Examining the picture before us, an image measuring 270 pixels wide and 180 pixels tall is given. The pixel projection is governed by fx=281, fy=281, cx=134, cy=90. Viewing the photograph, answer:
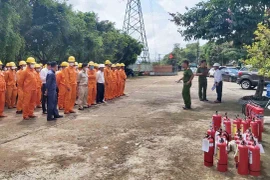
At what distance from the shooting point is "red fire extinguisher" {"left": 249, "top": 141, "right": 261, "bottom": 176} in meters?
3.89

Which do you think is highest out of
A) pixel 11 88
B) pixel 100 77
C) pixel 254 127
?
pixel 100 77

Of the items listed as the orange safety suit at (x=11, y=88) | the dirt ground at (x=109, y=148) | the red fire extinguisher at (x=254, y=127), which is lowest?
the dirt ground at (x=109, y=148)

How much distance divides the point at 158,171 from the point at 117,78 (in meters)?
9.25

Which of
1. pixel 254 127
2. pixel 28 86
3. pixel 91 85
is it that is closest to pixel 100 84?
pixel 91 85

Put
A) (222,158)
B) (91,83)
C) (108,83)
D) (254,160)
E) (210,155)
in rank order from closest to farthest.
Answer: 1. (254,160)
2. (222,158)
3. (210,155)
4. (91,83)
5. (108,83)

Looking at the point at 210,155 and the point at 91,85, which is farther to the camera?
the point at 91,85

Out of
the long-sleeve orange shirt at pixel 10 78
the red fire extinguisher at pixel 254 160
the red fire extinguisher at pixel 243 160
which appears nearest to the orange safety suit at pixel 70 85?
the long-sleeve orange shirt at pixel 10 78

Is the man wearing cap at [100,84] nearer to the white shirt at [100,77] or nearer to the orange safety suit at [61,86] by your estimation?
the white shirt at [100,77]

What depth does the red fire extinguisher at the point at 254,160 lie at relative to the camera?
389cm

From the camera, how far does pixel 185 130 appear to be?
21.2ft

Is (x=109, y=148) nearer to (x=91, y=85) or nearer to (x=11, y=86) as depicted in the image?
(x=91, y=85)

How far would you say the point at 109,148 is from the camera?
5121 millimetres

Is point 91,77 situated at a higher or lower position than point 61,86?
higher

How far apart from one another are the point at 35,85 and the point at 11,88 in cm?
255
